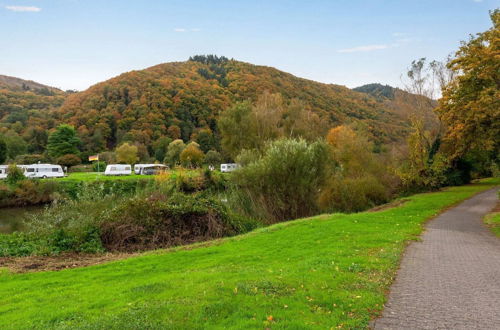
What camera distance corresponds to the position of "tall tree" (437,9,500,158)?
17.1 m

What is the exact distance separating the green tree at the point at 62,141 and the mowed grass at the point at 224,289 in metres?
66.9

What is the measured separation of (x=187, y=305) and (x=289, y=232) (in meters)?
8.86

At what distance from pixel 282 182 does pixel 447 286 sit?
50.5ft

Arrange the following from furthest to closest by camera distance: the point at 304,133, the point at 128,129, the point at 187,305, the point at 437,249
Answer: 1. the point at 128,129
2. the point at 304,133
3. the point at 437,249
4. the point at 187,305

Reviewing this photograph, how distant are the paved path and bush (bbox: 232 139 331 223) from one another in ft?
31.6

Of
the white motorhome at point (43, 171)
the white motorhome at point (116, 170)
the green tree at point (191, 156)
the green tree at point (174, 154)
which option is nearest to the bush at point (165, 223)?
the white motorhome at point (116, 170)

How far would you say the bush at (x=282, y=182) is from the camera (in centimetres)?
2252

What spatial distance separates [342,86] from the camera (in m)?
123

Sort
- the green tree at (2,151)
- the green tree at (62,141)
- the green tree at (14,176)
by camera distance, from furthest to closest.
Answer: the green tree at (62,141), the green tree at (2,151), the green tree at (14,176)

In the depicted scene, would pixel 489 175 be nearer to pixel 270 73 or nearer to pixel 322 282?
pixel 322 282

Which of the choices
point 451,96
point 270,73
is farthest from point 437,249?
point 270,73

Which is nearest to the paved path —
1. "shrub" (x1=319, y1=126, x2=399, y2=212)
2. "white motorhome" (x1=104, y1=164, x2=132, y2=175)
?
"shrub" (x1=319, y1=126, x2=399, y2=212)

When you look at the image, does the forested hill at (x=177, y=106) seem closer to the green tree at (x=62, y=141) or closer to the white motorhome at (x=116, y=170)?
the green tree at (x=62, y=141)

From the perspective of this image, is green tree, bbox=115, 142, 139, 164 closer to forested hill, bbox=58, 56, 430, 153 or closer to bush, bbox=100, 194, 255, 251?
forested hill, bbox=58, 56, 430, 153
